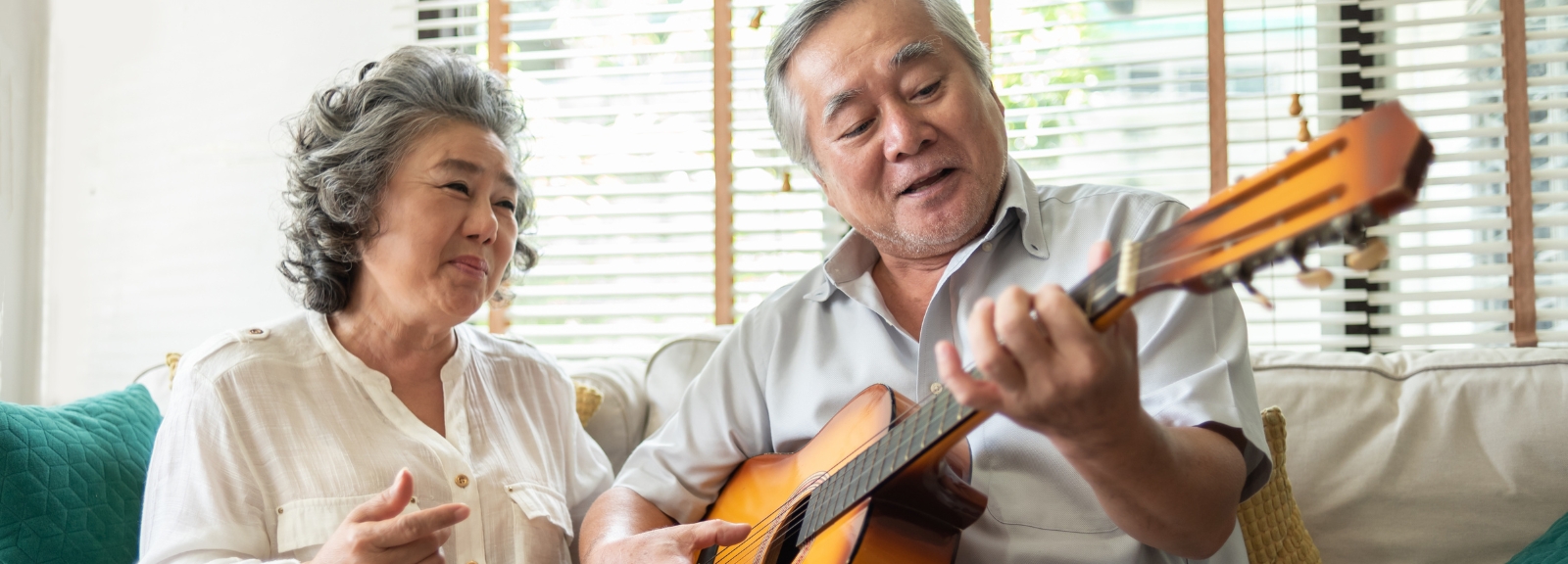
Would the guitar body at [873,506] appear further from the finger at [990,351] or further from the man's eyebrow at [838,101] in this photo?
the man's eyebrow at [838,101]

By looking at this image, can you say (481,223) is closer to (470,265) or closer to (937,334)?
(470,265)

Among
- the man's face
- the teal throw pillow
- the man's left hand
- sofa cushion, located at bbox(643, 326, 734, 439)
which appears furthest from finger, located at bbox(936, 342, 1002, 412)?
sofa cushion, located at bbox(643, 326, 734, 439)

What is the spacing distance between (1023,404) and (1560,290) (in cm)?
211

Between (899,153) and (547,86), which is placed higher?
(547,86)

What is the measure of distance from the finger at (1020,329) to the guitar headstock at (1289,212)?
0.04 metres

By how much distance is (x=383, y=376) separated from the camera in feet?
Answer: 4.89

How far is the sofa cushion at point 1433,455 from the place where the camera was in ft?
5.15

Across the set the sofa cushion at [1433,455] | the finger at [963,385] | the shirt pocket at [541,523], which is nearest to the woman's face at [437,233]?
the shirt pocket at [541,523]

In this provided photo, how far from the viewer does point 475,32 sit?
283 centimetres

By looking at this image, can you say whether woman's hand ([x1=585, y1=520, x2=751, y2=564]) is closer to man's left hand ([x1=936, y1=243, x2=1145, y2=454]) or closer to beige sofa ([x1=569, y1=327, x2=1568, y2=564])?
man's left hand ([x1=936, y1=243, x2=1145, y2=454])

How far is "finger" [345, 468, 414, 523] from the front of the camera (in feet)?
3.64

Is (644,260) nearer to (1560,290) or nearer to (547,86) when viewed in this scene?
(547,86)

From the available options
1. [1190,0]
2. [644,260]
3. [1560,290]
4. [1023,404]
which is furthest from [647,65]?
[1560,290]

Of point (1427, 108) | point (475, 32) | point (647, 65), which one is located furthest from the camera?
point (475, 32)
